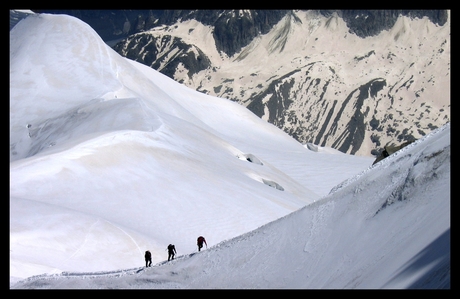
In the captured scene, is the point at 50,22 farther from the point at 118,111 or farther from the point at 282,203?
the point at 282,203

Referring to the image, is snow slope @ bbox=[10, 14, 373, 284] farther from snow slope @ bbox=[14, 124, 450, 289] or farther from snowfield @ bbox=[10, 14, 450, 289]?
snow slope @ bbox=[14, 124, 450, 289]

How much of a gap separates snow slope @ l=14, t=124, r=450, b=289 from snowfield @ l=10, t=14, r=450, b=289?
0.05m

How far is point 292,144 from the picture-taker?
99.2m

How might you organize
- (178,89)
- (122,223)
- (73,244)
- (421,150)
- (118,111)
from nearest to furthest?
(421,150), (73,244), (122,223), (118,111), (178,89)

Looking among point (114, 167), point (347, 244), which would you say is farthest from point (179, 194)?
point (347, 244)

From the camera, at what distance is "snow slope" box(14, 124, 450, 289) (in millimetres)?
19438

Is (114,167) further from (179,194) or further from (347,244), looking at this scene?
(347,244)

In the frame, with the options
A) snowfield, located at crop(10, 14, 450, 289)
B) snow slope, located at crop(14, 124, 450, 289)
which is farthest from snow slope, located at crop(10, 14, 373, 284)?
snow slope, located at crop(14, 124, 450, 289)

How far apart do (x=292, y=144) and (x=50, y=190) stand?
57.2m

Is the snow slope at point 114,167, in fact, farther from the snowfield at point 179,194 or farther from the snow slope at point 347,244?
the snow slope at point 347,244

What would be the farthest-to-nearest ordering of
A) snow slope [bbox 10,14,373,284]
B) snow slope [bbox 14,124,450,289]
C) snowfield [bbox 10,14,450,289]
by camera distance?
snow slope [bbox 10,14,373,284], snowfield [bbox 10,14,450,289], snow slope [bbox 14,124,450,289]

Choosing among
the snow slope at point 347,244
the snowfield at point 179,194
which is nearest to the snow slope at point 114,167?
the snowfield at point 179,194

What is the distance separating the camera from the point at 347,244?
71.4ft
